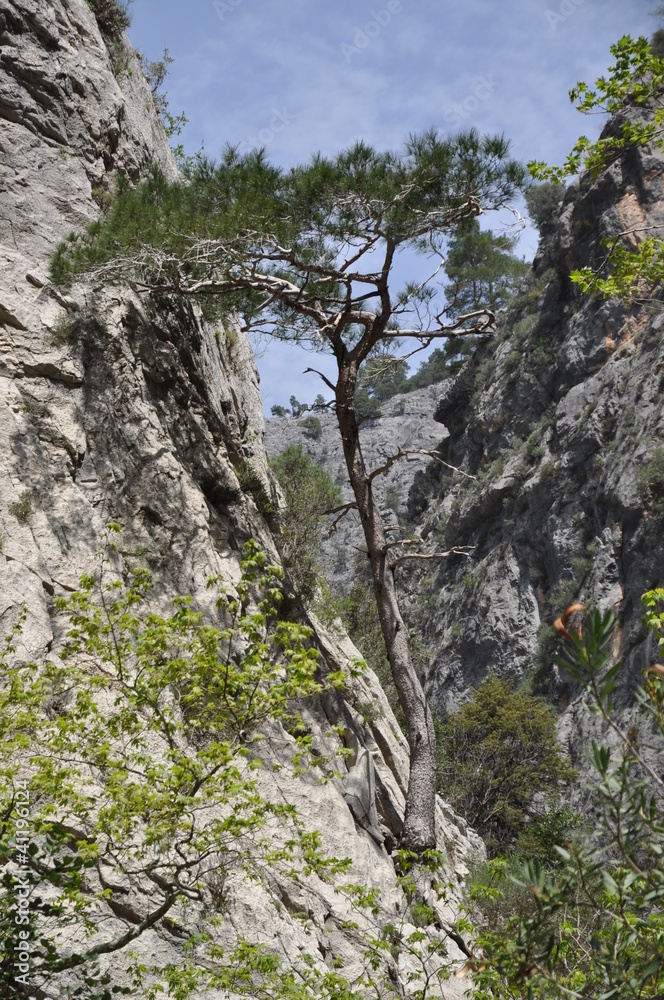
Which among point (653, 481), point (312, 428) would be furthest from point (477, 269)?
point (312, 428)

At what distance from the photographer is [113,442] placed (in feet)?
24.7

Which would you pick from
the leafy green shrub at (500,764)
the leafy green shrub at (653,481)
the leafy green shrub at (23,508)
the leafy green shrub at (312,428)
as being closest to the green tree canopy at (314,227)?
the leafy green shrub at (23,508)

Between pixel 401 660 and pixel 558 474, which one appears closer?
pixel 401 660

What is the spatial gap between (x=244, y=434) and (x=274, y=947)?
712 cm

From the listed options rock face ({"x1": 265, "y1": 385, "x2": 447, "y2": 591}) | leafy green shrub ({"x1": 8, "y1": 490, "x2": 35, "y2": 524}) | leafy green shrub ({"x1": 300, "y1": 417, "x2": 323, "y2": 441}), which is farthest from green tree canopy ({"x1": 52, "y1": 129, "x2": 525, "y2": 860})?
leafy green shrub ({"x1": 300, "y1": 417, "x2": 323, "y2": 441})

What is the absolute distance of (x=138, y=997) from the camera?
4.43m

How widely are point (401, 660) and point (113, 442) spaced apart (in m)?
4.18

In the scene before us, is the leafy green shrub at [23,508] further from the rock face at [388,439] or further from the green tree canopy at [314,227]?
the rock face at [388,439]

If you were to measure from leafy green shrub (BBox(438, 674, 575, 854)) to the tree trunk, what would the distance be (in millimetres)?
9023

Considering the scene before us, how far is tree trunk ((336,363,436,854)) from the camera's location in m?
8.23

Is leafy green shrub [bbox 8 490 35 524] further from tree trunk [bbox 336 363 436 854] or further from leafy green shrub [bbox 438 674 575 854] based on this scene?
leafy green shrub [bbox 438 674 575 854]

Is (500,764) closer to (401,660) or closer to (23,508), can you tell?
(401,660)

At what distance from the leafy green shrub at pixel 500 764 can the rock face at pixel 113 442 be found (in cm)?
756

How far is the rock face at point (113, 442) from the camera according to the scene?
6.18m
